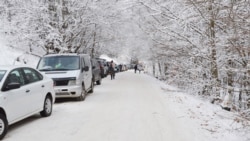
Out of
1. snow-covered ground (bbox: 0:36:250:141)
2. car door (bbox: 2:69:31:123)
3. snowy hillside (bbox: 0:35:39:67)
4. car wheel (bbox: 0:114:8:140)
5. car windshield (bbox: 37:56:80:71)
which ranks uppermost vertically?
snowy hillside (bbox: 0:35:39:67)

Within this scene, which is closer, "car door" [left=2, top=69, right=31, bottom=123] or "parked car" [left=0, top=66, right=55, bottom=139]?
"parked car" [left=0, top=66, right=55, bottom=139]

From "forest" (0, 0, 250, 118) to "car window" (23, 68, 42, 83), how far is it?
4.85 m

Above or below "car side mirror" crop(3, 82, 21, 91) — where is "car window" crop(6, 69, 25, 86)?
above

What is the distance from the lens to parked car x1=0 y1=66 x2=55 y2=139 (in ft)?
23.4

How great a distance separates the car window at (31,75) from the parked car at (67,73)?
10.6 feet

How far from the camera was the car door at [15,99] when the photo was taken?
7.24m

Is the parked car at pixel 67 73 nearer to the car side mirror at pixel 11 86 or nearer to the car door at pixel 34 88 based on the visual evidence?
the car door at pixel 34 88

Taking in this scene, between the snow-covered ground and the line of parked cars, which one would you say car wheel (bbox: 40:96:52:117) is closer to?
the line of parked cars

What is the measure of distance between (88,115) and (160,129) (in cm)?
272

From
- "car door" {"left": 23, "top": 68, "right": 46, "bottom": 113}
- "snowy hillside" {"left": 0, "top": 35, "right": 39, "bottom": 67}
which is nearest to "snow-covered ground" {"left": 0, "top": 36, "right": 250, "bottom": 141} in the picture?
"car door" {"left": 23, "top": 68, "right": 46, "bottom": 113}

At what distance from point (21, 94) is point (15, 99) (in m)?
0.34

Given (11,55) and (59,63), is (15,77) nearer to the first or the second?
(59,63)

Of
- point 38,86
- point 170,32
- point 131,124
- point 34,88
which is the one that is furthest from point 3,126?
point 170,32

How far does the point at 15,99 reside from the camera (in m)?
7.52
